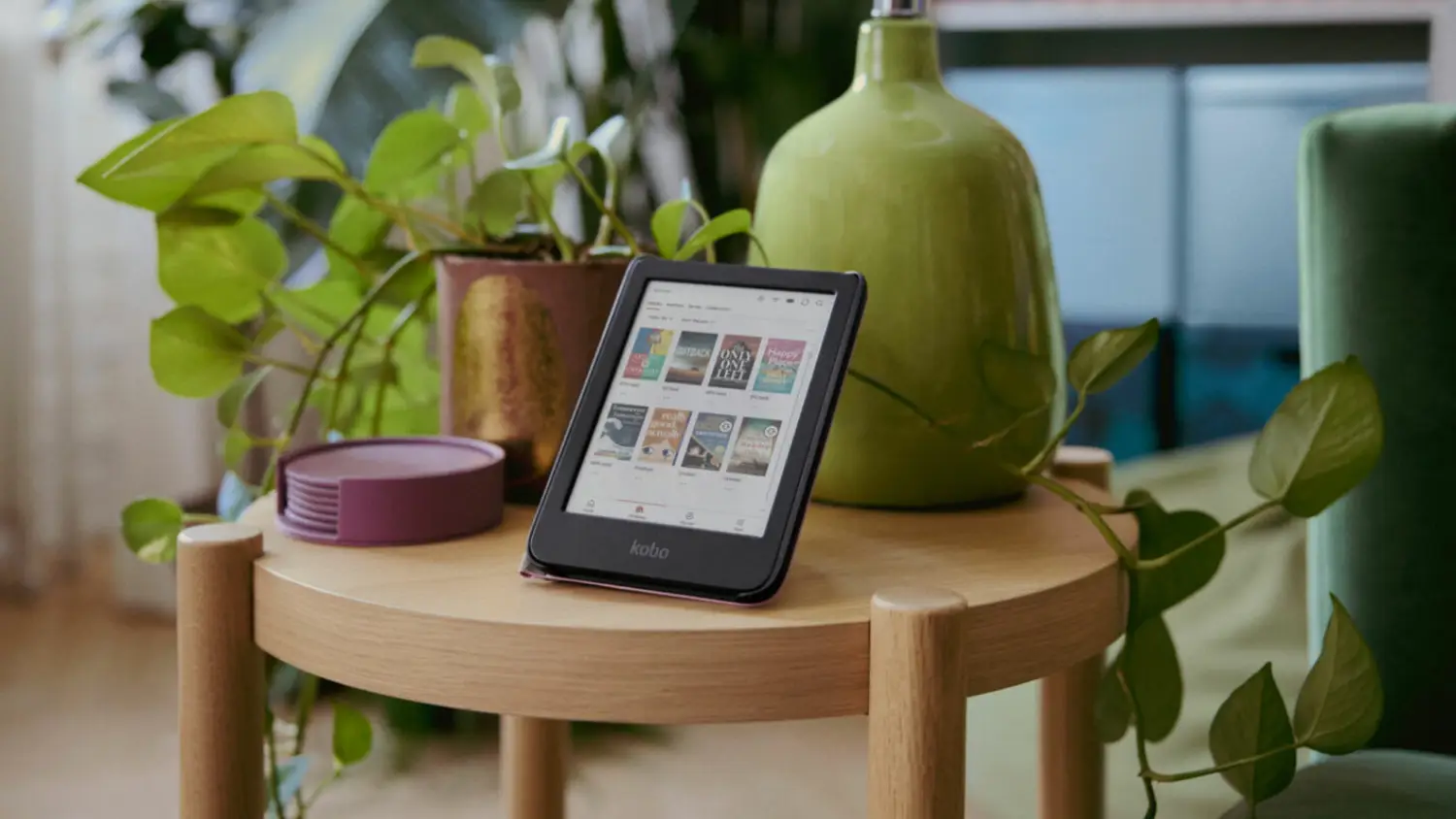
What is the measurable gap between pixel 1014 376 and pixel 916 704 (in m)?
0.24

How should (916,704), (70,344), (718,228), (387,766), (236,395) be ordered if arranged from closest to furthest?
1. (916,704)
2. (718,228)
3. (236,395)
4. (387,766)
5. (70,344)

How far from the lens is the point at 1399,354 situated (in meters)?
0.95

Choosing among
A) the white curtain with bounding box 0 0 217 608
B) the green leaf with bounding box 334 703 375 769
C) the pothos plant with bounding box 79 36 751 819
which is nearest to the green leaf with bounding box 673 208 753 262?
the pothos plant with bounding box 79 36 751 819

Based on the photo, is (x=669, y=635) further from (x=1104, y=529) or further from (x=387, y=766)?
(x=387, y=766)

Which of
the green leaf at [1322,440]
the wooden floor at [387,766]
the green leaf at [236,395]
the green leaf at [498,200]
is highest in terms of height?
the green leaf at [498,200]

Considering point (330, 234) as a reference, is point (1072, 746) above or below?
below

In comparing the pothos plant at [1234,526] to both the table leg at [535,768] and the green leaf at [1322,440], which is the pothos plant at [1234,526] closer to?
the green leaf at [1322,440]

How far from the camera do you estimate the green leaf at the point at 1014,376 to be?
0.76 metres

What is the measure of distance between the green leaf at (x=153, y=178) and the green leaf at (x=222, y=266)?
0.07 m

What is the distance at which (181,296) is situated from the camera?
875mm

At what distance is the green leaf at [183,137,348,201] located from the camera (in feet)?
2.52

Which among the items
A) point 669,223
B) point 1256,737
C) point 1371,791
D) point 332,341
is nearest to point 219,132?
point 332,341

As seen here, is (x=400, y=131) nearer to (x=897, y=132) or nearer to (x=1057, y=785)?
(x=897, y=132)

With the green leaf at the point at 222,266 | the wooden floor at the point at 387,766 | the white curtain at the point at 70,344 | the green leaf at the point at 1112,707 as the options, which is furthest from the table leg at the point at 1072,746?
the white curtain at the point at 70,344
